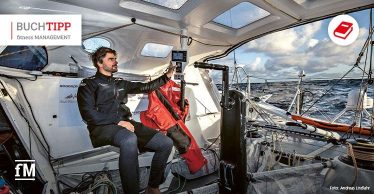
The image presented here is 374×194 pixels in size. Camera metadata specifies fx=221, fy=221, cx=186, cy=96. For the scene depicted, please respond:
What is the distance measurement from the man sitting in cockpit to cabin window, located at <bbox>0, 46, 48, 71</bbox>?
3.60ft

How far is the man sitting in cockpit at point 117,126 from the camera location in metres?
2.12

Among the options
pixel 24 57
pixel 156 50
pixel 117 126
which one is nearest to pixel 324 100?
pixel 156 50

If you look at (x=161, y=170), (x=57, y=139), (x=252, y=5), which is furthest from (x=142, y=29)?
(x=161, y=170)

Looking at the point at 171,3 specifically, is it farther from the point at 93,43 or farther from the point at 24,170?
the point at 24,170

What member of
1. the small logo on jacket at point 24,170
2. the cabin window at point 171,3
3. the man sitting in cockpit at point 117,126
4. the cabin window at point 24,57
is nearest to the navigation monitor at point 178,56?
the cabin window at point 171,3

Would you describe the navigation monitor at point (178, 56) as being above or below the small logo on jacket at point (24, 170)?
above

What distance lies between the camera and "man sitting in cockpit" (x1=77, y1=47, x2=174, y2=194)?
6.97ft

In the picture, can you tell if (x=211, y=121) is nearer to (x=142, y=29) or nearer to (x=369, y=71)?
(x=142, y=29)

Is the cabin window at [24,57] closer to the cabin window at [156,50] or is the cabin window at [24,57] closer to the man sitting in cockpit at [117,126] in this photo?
the man sitting in cockpit at [117,126]

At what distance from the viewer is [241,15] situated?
12.4 feet

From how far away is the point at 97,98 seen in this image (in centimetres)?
240

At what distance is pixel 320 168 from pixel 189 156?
1.72 meters

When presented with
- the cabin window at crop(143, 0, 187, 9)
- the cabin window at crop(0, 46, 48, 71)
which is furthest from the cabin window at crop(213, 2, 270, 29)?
the cabin window at crop(0, 46, 48, 71)

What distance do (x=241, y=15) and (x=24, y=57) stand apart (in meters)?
3.30
